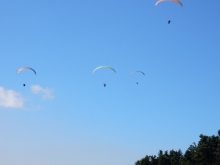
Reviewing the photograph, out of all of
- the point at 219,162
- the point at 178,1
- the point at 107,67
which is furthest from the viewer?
the point at 219,162

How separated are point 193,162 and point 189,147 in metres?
16.3

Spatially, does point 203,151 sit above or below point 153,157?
below

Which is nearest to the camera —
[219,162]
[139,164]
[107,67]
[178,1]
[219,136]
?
[178,1]

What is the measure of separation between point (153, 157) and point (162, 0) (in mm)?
95437

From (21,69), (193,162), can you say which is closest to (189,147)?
(193,162)

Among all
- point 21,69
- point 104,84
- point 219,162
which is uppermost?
point 21,69

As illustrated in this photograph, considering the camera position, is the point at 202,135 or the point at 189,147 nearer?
the point at 202,135

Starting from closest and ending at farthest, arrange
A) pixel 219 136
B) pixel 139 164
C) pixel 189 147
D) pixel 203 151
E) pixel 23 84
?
pixel 23 84
pixel 203 151
pixel 219 136
pixel 189 147
pixel 139 164

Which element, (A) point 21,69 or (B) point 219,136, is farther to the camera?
(B) point 219,136

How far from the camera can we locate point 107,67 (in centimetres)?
5334

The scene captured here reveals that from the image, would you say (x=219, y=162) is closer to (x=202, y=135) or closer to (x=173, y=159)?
(x=202, y=135)

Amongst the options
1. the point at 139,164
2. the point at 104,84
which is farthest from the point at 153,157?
the point at 104,84

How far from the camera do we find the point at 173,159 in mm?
113375

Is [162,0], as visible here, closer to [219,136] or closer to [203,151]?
[203,151]
